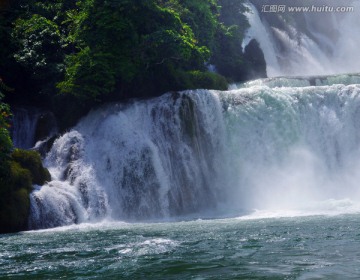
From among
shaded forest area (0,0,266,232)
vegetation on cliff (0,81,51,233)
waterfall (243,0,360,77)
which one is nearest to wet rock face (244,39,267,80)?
waterfall (243,0,360,77)

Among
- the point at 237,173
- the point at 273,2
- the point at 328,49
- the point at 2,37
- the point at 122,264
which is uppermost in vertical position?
the point at 273,2

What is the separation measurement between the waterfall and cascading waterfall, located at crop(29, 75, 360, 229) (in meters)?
15.4

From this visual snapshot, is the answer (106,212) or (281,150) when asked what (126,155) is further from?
(281,150)

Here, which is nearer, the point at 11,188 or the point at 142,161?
the point at 11,188

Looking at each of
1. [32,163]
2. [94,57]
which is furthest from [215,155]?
[32,163]

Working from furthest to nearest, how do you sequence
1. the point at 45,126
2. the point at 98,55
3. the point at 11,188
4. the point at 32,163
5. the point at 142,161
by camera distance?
the point at 45,126, the point at 98,55, the point at 142,161, the point at 32,163, the point at 11,188

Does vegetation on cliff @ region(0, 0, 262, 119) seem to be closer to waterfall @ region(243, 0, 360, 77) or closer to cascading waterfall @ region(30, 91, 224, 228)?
cascading waterfall @ region(30, 91, 224, 228)

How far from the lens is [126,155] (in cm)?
2345

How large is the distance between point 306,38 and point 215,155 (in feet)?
85.9

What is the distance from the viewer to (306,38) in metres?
48.2

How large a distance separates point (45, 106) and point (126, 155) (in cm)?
541

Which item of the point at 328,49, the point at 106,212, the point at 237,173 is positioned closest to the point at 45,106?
the point at 106,212

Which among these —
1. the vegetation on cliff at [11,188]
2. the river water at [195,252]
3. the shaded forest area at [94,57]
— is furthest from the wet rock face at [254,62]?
the river water at [195,252]

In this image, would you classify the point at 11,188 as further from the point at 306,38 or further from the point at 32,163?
the point at 306,38
